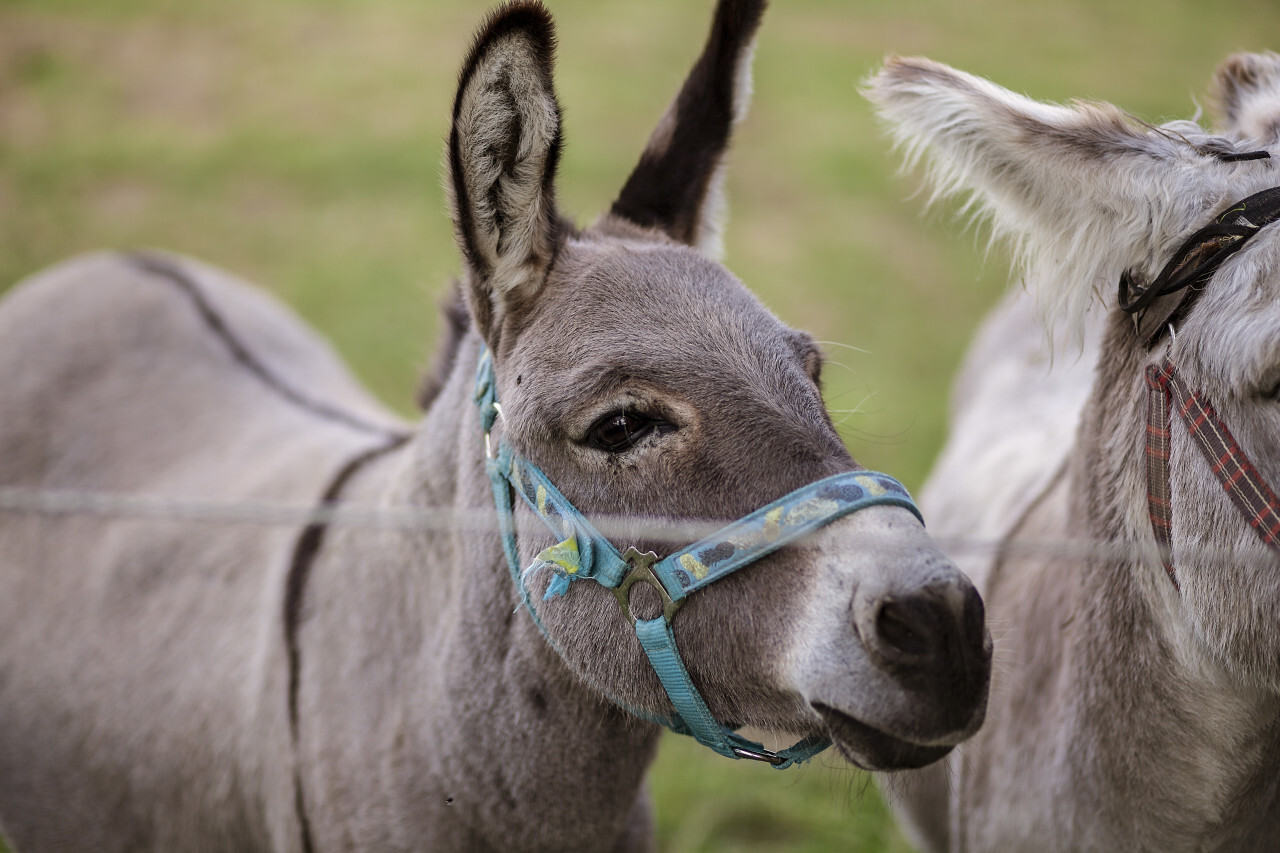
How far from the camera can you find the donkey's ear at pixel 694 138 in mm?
2137

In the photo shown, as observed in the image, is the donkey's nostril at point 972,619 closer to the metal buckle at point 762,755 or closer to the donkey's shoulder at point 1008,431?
the metal buckle at point 762,755

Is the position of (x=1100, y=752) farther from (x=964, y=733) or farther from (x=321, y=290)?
(x=321, y=290)

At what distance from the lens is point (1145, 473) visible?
179 centimetres

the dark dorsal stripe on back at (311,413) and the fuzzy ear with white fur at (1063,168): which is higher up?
the fuzzy ear with white fur at (1063,168)

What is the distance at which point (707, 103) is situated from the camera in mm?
2174

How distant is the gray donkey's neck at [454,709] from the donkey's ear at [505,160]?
331 mm

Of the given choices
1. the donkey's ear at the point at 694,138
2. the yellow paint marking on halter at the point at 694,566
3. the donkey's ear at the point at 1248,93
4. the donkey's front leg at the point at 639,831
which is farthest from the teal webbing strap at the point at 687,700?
the donkey's ear at the point at 1248,93

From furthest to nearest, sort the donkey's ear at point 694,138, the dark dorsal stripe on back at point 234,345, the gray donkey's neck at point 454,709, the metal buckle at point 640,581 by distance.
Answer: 1. the dark dorsal stripe on back at point 234,345
2. the donkey's ear at point 694,138
3. the gray donkey's neck at point 454,709
4. the metal buckle at point 640,581

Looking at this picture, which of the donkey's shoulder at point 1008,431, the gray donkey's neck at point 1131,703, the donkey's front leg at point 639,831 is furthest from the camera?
the donkey's shoulder at point 1008,431

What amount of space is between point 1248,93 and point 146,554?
3.33 meters

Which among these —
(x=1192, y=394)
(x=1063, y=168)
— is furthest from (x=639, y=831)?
(x=1063, y=168)

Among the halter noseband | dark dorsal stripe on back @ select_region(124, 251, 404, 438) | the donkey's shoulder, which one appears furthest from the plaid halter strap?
dark dorsal stripe on back @ select_region(124, 251, 404, 438)

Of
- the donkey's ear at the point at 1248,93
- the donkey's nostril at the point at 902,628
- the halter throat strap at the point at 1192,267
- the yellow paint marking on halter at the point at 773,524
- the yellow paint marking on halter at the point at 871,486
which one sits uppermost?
the donkey's ear at the point at 1248,93

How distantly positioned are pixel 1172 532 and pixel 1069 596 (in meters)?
0.49
